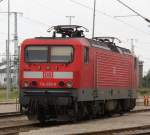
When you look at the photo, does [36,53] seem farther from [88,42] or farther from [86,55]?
[88,42]

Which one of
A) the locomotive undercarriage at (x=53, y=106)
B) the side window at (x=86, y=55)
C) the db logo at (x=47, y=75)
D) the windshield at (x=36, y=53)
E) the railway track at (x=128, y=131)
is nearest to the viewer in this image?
the railway track at (x=128, y=131)

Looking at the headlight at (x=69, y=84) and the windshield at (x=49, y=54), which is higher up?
the windshield at (x=49, y=54)

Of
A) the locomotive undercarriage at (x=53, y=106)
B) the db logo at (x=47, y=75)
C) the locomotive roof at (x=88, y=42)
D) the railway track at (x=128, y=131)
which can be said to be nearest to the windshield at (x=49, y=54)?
the locomotive roof at (x=88, y=42)

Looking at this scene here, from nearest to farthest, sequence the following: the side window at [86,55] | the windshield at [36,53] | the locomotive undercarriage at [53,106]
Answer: the locomotive undercarriage at [53,106]
the windshield at [36,53]
the side window at [86,55]

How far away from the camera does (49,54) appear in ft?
71.0

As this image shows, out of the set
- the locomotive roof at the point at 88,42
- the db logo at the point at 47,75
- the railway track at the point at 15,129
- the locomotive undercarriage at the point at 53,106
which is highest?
the locomotive roof at the point at 88,42

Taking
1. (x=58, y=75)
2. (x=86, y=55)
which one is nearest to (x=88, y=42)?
(x=86, y=55)

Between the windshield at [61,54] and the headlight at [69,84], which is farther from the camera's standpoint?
the windshield at [61,54]

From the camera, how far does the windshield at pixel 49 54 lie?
21.4 m

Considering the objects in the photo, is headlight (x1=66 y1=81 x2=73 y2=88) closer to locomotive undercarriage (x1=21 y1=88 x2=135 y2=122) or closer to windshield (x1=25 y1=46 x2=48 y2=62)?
locomotive undercarriage (x1=21 y1=88 x2=135 y2=122)

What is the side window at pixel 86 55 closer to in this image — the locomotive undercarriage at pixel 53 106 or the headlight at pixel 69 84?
the headlight at pixel 69 84

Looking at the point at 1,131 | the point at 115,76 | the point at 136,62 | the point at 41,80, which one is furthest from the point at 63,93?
the point at 136,62

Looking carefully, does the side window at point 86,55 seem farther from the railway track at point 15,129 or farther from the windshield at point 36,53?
the railway track at point 15,129

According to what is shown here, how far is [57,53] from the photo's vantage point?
2158cm
